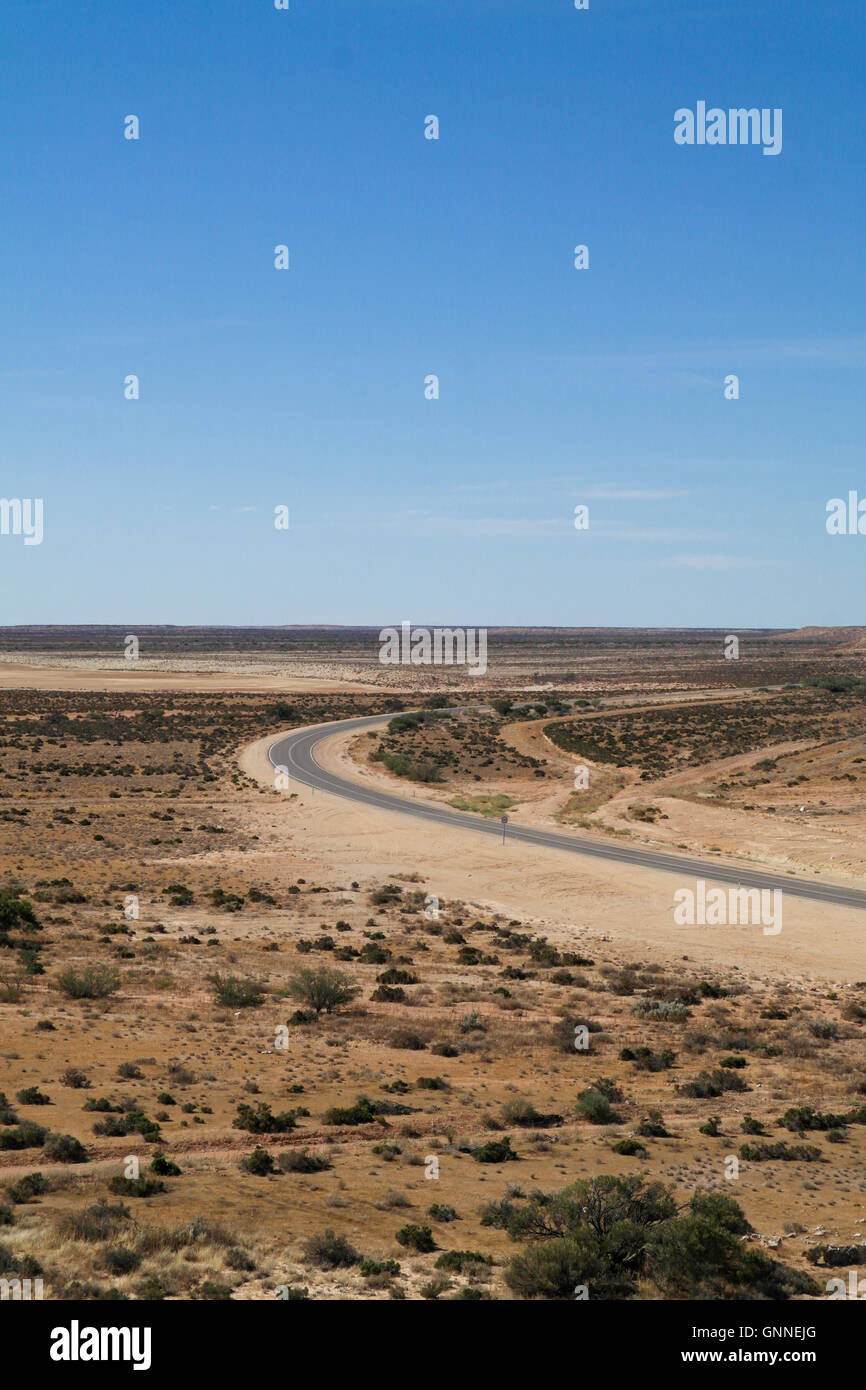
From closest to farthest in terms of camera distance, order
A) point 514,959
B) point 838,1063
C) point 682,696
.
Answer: point 838,1063 < point 514,959 < point 682,696

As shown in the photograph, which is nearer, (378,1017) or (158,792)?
(378,1017)

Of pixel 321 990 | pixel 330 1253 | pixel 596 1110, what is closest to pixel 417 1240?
pixel 330 1253

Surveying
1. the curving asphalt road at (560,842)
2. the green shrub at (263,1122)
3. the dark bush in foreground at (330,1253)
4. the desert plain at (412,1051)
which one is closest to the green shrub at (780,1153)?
the desert plain at (412,1051)

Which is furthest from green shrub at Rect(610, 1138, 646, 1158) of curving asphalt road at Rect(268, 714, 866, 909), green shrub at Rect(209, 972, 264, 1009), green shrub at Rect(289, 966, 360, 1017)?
curving asphalt road at Rect(268, 714, 866, 909)

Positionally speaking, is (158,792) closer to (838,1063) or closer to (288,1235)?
(838,1063)

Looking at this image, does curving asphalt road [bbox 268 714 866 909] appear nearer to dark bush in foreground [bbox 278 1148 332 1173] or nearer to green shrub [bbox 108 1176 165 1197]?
dark bush in foreground [bbox 278 1148 332 1173]
